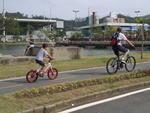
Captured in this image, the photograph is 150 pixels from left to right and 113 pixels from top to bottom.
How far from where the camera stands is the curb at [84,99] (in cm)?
867

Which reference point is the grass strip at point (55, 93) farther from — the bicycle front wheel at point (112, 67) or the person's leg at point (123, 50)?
the person's leg at point (123, 50)

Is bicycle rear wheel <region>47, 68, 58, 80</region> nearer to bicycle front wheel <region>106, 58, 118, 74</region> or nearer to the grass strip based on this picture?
bicycle front wheel <region>106, 58, 118, 74</region>

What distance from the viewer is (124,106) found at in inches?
369

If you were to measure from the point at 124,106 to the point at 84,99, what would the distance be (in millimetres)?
1097

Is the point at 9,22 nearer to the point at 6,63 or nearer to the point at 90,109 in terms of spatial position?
the point at 6,63

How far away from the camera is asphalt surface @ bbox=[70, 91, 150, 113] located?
29.0 ft

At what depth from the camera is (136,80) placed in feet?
42.7

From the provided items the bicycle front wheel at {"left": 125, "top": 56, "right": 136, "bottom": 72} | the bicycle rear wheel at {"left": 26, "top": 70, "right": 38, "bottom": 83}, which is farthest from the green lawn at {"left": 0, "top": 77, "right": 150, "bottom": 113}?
the bicycle front wheel at {"left": 125, "top": 56, "right": 136, "bottom": 72}

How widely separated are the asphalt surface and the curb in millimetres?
498

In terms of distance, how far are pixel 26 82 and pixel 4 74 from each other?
103 inches

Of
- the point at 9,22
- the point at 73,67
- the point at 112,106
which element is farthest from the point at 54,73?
the point at 9,22

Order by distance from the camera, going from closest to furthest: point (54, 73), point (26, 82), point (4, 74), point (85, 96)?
point (85, 96), point (26, 82), point (54, 73), point (4, 74)

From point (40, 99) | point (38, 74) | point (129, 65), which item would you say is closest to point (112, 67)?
point (129, 65)

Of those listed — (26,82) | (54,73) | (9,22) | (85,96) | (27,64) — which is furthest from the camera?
(9,22)
